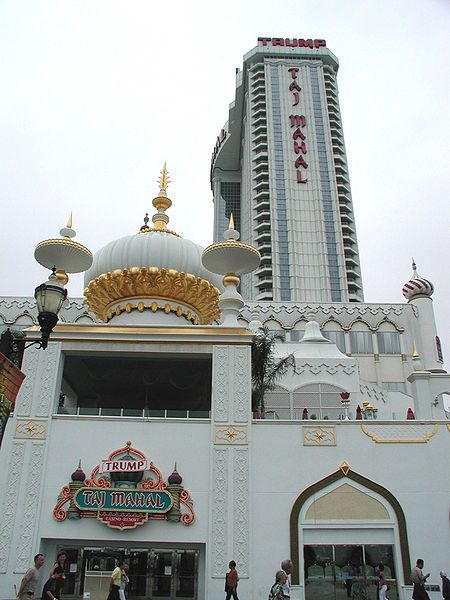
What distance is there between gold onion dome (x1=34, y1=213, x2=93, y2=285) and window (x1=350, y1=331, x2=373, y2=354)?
2821 centimetres

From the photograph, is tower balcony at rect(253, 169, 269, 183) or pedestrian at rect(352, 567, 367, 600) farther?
tower balcony at rect(253, 169, 269, 183)

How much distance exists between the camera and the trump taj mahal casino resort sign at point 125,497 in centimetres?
1513

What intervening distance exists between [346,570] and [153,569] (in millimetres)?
4941

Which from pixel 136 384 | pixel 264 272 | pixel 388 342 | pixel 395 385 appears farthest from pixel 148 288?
pixel 264 272

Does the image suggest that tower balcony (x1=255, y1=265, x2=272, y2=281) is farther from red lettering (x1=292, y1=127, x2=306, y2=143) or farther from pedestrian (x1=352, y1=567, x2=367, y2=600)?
pedestrian (x1=352, y1=567, x2=367, y2=600)

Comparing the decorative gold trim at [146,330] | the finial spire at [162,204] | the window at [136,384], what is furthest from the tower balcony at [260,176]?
the decorative gold trim at [146,330]

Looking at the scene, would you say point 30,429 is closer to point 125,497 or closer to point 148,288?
point 125,497

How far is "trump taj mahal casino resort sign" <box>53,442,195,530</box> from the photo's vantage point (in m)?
15.1

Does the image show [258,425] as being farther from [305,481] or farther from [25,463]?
[25,463]

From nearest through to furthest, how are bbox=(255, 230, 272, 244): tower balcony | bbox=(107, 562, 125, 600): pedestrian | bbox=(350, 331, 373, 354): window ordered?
bbox=(107, 562, 125, 600): pedestrian
bbox=(350, 331, 373, 354): window
bbox=(255, 230, 272, 244): tower balcony

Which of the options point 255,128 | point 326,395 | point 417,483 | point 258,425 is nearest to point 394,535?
point 417,483

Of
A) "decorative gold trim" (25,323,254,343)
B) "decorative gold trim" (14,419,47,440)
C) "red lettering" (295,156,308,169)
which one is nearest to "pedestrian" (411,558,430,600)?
"decorative gold trim" (25,323,254,343)

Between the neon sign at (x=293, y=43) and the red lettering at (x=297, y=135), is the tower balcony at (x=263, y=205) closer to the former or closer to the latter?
the red lettering at (x=297, y=135)

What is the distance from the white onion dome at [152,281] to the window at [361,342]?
25070 millimetres
